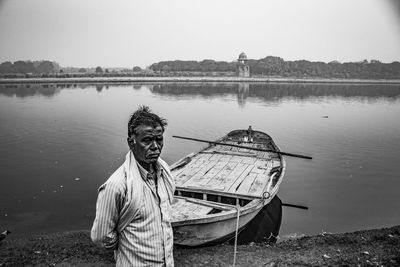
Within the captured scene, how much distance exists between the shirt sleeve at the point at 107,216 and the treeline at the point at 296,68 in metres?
117

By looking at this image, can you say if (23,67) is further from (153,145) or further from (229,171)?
(153,145)

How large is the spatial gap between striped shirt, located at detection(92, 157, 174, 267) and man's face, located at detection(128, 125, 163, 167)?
0.28 ft

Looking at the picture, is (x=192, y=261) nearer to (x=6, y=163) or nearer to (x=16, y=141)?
(x=6, y=163)

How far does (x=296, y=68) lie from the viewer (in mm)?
127625

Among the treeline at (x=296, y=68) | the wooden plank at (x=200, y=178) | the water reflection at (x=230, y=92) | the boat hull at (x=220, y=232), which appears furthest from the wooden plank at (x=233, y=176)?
the treeline at (x=296, y=68)

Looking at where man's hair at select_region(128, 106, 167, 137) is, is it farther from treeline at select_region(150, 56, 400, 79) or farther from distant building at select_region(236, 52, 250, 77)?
treeline at select_region(150, 56, 400, 79)

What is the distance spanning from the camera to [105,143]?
Result: 16062 millimetres

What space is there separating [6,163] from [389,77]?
14232 cm

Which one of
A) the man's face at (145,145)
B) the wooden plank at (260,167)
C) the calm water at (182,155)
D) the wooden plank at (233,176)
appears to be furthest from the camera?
the wooden plank at (260,167)

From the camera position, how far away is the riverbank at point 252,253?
555cm

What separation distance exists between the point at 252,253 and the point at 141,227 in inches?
179

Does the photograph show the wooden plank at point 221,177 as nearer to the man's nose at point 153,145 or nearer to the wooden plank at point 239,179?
the wooden plank at point 239,179

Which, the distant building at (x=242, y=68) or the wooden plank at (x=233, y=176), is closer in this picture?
the wooden plank at (x=233, y=176)

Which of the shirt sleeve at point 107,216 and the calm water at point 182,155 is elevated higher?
the shirt sleeve at point 107,216
